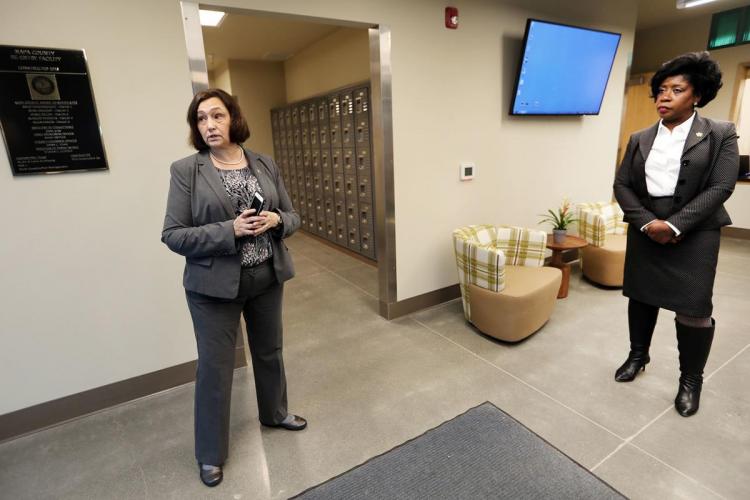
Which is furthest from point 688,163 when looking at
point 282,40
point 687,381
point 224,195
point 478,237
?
point 282,40

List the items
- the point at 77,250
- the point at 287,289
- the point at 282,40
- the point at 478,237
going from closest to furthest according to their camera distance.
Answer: the point at 77,250, the point at 478,237, the point at 287,289, the point at 282,40

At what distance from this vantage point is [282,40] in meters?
4.77

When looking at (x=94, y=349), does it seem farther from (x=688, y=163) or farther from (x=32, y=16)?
(x=688, y=163)

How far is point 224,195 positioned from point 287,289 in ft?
7.85

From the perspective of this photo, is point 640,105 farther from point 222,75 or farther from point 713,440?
point 222,75

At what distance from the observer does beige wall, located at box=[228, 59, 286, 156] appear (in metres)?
5.81

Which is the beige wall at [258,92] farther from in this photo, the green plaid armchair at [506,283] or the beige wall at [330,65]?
the green plaid armchair at [506,283]

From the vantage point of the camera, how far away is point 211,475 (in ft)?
5.13

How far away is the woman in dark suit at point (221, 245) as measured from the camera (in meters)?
1.37

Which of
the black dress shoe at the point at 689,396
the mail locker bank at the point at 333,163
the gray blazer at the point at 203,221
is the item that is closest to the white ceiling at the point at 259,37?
the mail locker bank at the point at 333,163

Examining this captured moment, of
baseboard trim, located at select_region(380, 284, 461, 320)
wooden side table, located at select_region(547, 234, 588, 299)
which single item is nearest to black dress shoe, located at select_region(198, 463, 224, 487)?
baseboard trim, located at select_region(380, 284, 461, 320)

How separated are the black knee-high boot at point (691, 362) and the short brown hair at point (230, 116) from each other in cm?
208

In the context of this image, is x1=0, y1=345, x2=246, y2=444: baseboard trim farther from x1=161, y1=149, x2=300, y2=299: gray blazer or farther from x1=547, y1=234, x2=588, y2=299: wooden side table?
x1=547, y1=234, x2=588, y2=299: wooden side table

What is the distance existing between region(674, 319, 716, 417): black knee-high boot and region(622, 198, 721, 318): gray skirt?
0.31ft
